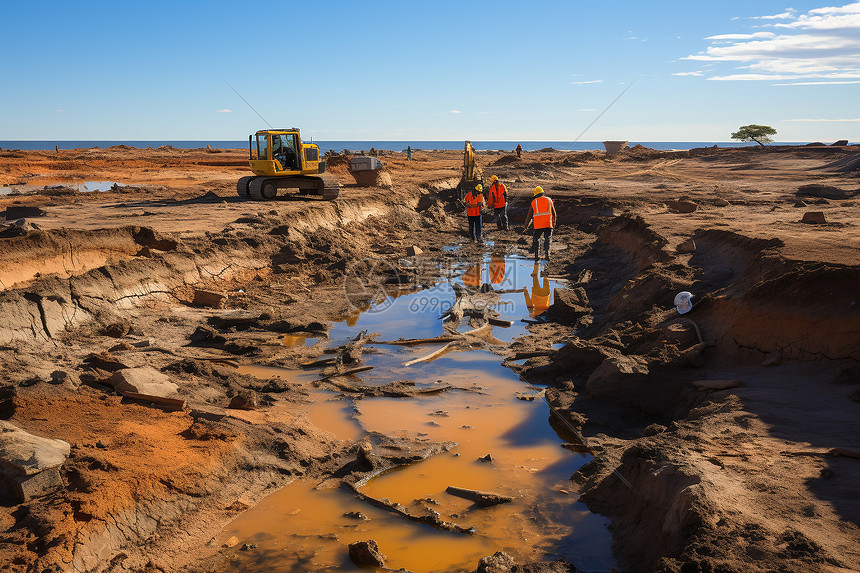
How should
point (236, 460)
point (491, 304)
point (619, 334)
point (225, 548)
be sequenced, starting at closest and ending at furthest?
point (225, 548) → point (236, 460) → point (619, 334) → point (491, 304)

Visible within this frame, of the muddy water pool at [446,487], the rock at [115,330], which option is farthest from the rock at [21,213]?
the muddy water pool at [446,487]

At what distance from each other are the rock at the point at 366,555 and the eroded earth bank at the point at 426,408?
4 cm

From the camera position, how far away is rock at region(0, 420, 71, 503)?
176 inches

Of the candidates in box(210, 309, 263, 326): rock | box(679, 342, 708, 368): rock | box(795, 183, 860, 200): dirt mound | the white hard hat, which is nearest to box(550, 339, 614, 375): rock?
box(679, 342, 708, 368): rock

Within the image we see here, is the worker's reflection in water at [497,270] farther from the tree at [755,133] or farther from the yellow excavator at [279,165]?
the tree at [755,133]

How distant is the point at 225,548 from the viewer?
4688 mm

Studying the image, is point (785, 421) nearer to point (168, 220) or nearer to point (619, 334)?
point (619, 334)

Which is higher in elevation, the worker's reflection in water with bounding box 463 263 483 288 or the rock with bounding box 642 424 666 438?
the worker's reflection in water with bounding box 463 263 483 288

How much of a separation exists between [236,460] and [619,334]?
5853mm

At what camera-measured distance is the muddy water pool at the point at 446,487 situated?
4660mm

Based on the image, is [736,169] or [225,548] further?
[736,169]

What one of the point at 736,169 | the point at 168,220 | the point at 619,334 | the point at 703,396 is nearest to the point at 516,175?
the point at 736,169

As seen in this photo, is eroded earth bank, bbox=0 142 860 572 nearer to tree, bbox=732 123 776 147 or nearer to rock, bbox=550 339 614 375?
rock, bbox=550 339 614 375

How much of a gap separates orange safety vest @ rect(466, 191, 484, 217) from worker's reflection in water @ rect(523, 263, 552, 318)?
11.8ft
